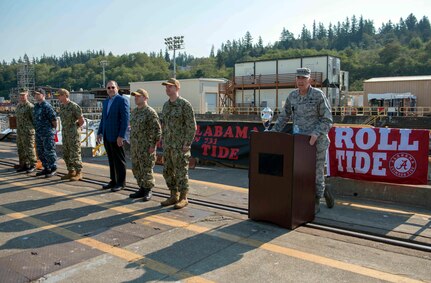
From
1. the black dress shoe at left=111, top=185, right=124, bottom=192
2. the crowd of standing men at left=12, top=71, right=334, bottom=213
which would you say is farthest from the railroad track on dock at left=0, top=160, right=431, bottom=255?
the black dress shoe at left=111, top=185, right=124, bottom=192

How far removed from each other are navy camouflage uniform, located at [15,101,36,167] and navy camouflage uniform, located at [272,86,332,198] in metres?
6.17

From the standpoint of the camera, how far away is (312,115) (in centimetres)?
501

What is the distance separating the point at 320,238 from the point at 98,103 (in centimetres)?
6952

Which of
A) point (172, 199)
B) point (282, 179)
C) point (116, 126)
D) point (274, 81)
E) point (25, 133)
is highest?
point (274, 81)

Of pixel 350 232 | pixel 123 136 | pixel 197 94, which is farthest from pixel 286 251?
pixel 197 94

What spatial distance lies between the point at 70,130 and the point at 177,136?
3167mm

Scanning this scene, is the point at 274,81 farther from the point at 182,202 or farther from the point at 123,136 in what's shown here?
the point at 182,202

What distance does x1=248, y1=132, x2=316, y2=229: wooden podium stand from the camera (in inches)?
177

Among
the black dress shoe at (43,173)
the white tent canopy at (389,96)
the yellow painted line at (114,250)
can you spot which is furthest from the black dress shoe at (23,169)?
the white tent canopy at (389,96)

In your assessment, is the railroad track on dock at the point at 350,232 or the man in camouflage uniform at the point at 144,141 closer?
the railroad track on dock at the point at 350,232

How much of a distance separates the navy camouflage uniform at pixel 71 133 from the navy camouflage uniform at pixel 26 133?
4.55 feet

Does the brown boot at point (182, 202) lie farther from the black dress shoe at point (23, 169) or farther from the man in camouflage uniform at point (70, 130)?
the black dress shoe at point (23, 169)

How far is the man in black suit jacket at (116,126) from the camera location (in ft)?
21.9

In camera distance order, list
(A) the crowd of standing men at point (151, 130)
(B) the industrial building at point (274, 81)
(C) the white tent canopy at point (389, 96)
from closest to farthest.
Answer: (A) the crowd of standing men at point (151, 130)
(C) the white tent canopy at point (389, 96)
(B) the industrial building at point (274, 81)
